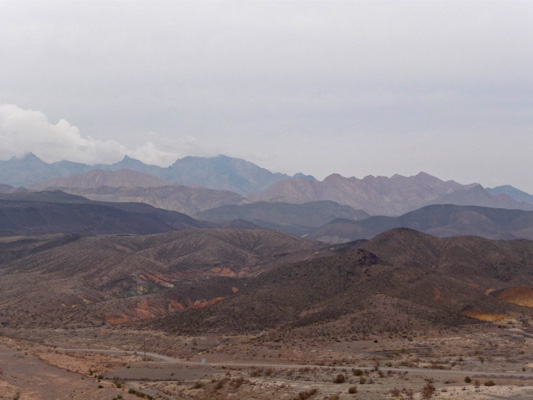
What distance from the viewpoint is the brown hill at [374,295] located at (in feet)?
268

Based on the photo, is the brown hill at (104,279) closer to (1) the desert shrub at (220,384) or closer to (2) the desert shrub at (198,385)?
(2) the desert shrub at (198,385)

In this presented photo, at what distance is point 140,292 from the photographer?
13862 centimetres

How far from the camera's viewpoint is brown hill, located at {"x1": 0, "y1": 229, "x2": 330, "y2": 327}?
111375mm

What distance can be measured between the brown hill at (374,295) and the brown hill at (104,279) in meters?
18.1

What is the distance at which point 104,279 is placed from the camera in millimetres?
143500

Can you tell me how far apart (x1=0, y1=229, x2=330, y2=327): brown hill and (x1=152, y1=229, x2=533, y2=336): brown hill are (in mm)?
18082

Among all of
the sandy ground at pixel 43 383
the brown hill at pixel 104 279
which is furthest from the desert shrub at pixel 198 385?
the brown hill at pixel 104 279

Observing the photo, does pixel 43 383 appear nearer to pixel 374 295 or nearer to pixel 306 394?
pixel 306 394

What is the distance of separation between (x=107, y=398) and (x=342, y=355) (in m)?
27.1

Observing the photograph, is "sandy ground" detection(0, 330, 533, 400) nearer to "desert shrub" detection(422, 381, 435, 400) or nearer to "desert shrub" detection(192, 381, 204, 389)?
"desert shrub" detection(192, 381, 204, 389)

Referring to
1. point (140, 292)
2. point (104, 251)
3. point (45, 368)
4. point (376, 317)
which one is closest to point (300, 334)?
point (376, 317)

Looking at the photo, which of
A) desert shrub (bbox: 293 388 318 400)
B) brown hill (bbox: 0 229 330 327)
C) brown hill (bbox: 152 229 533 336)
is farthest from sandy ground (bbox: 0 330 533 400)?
brown hill (bbox: 0 229 330 327)

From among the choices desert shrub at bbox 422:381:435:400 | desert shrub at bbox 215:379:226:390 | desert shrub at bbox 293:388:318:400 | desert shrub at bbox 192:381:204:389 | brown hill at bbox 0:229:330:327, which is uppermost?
desert shrub at bbox 422:381:435:400

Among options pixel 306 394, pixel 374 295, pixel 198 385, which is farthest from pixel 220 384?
pixel 374 295
